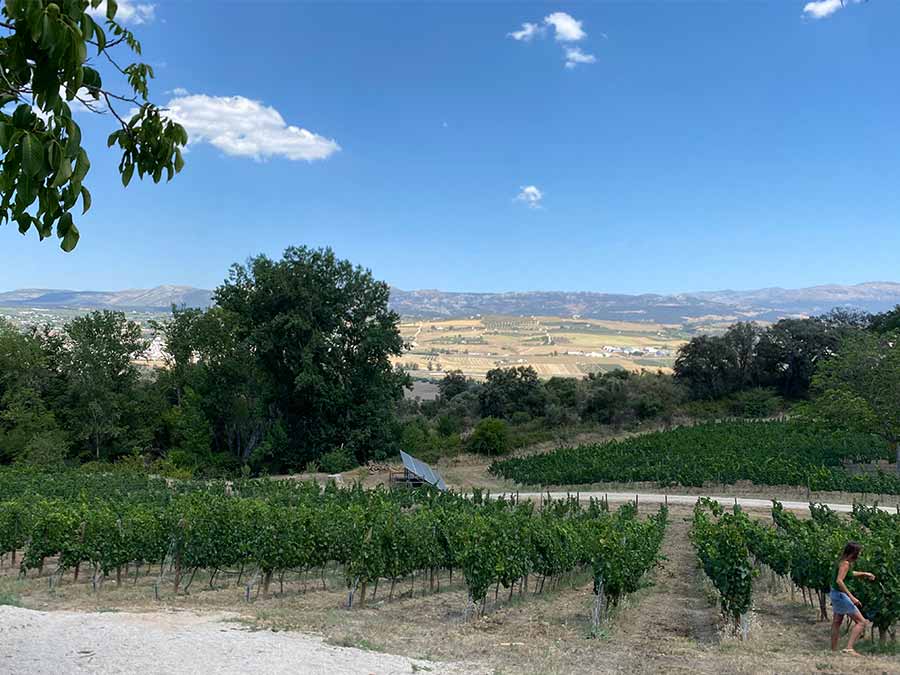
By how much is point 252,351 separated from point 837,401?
127ft

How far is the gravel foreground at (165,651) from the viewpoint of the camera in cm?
834

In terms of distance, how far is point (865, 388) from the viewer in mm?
36844

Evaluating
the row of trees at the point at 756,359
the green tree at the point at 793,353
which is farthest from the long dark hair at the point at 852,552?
the green tree at the point at 793,353

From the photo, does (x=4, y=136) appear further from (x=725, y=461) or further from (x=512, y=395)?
(x=512, y=395)

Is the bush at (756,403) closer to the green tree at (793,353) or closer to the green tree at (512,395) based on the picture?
the green tree at (793,353)

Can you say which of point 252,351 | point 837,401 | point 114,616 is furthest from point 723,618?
point 252,351

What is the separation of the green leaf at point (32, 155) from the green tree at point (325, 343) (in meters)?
40.6

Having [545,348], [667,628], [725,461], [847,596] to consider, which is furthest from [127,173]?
[545,348]

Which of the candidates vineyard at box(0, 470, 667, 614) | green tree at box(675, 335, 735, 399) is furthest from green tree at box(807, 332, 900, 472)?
green tree at box(675, 335, 735, 399)

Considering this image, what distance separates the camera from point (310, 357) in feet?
140

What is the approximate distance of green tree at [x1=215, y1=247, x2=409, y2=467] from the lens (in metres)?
44.0

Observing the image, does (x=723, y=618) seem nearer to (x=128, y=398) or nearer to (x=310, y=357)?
(x=310, y=357)

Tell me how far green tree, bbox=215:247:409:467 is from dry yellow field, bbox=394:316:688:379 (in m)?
51.2

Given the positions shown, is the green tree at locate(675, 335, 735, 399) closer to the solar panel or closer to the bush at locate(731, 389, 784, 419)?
the bush at locate(731, 389, 784, 419)
